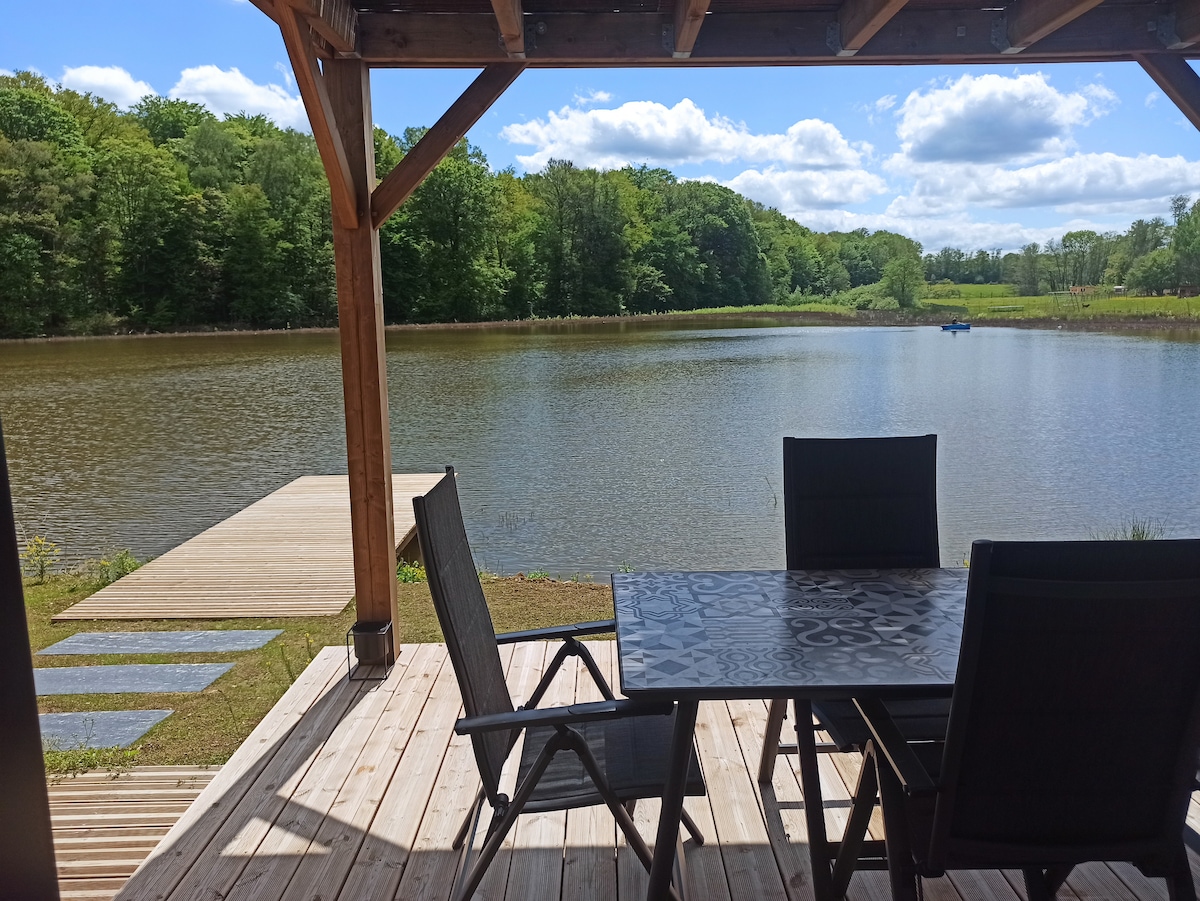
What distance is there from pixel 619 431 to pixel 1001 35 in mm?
13274

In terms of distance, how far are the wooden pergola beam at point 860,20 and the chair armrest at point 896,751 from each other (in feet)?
7.12

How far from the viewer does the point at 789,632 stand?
85.6 inches

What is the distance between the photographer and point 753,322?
3612 cm

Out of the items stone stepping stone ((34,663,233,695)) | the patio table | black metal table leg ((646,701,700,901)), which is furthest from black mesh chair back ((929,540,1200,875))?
stone stepping stone ((34,663,233,695))

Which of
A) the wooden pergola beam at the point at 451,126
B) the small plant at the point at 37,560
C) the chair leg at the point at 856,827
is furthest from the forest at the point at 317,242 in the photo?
the chair leg at the point at 856,827

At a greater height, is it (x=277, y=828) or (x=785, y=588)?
(x=785, y=588)

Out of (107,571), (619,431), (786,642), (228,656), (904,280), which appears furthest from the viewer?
(904,280)

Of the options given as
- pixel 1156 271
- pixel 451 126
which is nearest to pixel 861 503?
pixel 451 126

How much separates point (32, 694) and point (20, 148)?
36581mm

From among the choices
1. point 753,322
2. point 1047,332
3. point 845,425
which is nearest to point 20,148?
point 753,322

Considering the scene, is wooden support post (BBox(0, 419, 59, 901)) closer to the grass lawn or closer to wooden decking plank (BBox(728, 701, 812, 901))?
wooden decking plank (BBox(728, 701, 812, 901))

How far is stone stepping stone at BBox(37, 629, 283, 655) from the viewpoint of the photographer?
466 cm

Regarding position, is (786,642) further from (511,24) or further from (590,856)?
(511,24)

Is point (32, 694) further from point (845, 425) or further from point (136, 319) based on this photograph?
point (136, 319)
